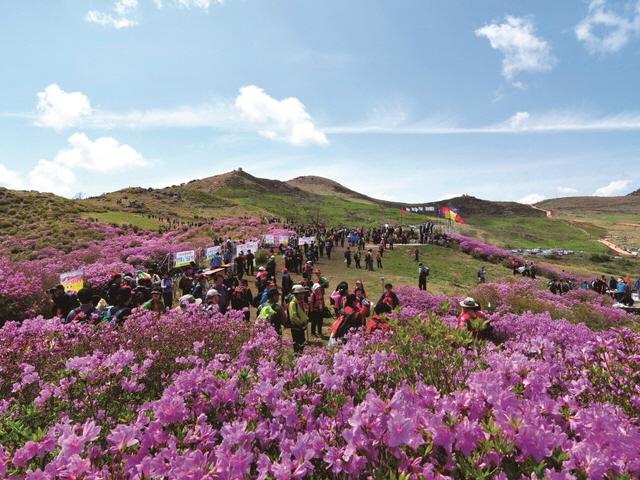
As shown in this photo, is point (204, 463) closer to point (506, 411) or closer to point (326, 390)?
point (326, 390)

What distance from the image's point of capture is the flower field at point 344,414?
1.82 m

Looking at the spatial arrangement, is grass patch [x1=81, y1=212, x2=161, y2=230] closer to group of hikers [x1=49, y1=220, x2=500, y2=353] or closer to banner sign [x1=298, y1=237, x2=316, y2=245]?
banner sign [x1=298, y1=237, x2=316, y2=245]

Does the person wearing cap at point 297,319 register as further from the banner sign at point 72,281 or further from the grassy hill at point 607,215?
the grassy hill at point 607,215

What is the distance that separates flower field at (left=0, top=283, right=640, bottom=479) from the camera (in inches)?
71.7

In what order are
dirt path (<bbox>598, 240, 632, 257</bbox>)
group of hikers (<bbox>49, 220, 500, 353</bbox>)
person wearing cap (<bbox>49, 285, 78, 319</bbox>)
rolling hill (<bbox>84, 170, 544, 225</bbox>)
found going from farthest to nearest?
1. rolling hill (<bbox>84, 170, 544, 225</bbox>)
2. dirt path (<bbox>598, 240, 632, 257</bbox>)
3. person wearing cap (<bbox>49, 285, 78, 319</bbox>)
4. group of hikers (<bbox>49, 220, 500, 353</bbox>)

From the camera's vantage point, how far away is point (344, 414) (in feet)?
7.99

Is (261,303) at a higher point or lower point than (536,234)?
higher

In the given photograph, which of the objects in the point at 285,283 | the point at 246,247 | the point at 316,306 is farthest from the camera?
the point at 246,247

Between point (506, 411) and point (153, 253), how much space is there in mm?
28290

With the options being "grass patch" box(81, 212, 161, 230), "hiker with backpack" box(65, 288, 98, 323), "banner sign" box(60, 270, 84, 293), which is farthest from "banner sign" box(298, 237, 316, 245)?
"grass patch" box(81, 212, 161, 230)

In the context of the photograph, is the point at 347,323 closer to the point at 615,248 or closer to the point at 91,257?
the point at 91,257

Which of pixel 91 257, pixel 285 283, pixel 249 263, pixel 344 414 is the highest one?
pixel 344 414

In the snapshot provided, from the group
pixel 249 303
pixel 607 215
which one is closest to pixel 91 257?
pixel 249 303

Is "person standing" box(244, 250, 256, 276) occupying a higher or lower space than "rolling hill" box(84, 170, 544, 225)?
lower
